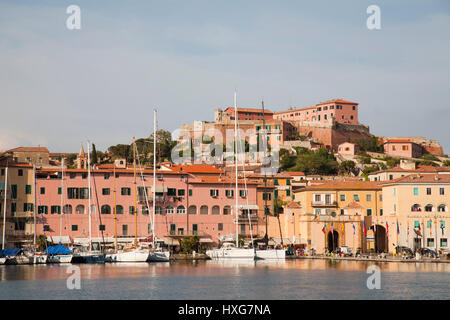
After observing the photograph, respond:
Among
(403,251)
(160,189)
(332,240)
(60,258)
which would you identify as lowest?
(60,258)

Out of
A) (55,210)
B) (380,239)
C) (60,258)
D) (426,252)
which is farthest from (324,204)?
(60,258)

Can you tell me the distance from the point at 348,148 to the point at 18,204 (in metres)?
86.2

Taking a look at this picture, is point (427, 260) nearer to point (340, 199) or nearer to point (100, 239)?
point (340, 199)

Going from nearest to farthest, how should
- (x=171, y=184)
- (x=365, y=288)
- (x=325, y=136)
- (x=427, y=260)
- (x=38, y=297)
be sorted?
(x=38, y=297) → (x=365, y=288) → (x=427, y=260) → (x=171, y=184) → (x=325, y=136)

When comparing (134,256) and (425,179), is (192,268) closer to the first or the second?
(134,256)

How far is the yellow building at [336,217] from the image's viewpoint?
82.7 m

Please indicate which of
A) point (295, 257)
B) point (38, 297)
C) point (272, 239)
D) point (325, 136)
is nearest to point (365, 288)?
point (38, 297)

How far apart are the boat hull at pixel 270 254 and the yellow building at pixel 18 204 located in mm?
23560

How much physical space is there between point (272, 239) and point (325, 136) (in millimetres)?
75501

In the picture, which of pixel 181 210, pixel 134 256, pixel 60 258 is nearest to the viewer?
pixel 134 256

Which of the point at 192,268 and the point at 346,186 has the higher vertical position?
the point at 346,186

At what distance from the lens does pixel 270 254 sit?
2968 inches
